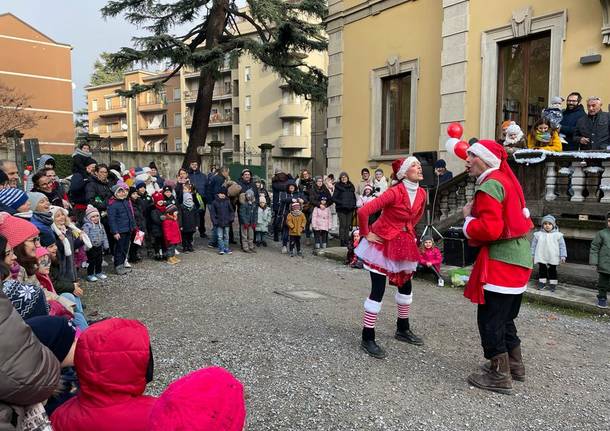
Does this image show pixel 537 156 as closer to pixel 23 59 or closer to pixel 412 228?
pixel 412 228

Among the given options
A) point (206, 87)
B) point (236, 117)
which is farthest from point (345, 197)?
point (236, 117)

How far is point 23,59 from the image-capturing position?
43.5 m

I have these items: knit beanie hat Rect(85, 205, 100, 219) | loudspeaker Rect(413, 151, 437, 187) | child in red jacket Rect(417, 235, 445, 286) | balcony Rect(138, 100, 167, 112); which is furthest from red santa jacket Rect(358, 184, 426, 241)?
balcony Rect(138, 100, 167, 112)

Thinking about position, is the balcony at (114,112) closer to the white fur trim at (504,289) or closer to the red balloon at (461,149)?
the red balloon at (461,149)

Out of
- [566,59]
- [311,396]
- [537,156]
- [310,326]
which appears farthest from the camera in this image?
[566,59]

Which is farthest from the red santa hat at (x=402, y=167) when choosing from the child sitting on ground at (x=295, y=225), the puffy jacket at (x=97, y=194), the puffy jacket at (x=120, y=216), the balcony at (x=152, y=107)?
the balcony at (x=152, y=107)

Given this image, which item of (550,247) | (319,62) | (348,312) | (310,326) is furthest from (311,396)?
(319,62)

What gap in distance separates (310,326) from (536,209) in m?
4.90

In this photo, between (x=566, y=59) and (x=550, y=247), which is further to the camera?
(x=566, y=59)

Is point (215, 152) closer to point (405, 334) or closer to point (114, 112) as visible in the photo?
point (405, 334)

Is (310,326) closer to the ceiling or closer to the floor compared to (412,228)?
closer to the floor

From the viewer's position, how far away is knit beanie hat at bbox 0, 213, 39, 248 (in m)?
3.30

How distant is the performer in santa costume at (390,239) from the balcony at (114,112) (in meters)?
66.0

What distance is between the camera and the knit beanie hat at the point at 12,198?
458 cm
